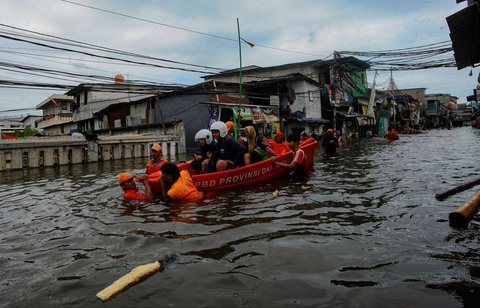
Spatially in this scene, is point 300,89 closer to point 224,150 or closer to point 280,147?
point 280,147

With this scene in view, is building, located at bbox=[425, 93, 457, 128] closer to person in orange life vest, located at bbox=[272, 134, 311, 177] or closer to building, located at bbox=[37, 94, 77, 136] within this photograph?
building, located at bbox=[37, 94, 77, 136]

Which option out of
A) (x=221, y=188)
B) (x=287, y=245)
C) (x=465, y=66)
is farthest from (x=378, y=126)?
(x=287, y=245)

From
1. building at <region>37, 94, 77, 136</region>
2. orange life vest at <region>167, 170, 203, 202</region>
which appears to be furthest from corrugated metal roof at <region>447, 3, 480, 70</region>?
building at <region>37, 94, 77, 136</region>

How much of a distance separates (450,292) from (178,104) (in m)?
25.7

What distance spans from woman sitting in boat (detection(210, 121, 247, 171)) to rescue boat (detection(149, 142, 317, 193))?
41 centimetres

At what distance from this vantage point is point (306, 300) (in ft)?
10.2

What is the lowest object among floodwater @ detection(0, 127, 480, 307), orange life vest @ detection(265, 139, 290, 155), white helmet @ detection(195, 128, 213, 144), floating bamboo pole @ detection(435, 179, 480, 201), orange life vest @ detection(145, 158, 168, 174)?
floodwater @ detection(0, 127, 480, 307)

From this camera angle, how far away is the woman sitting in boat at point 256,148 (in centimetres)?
1034

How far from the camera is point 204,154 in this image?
9.45 meters

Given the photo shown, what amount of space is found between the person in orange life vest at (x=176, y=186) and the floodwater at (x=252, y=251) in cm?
30

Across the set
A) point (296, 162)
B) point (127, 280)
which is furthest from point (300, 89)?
point (127, 280)

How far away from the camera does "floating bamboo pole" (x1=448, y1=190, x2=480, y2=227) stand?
4598 mm

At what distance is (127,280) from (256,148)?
769 centimetres

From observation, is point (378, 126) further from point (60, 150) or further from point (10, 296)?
point (10, 296)
